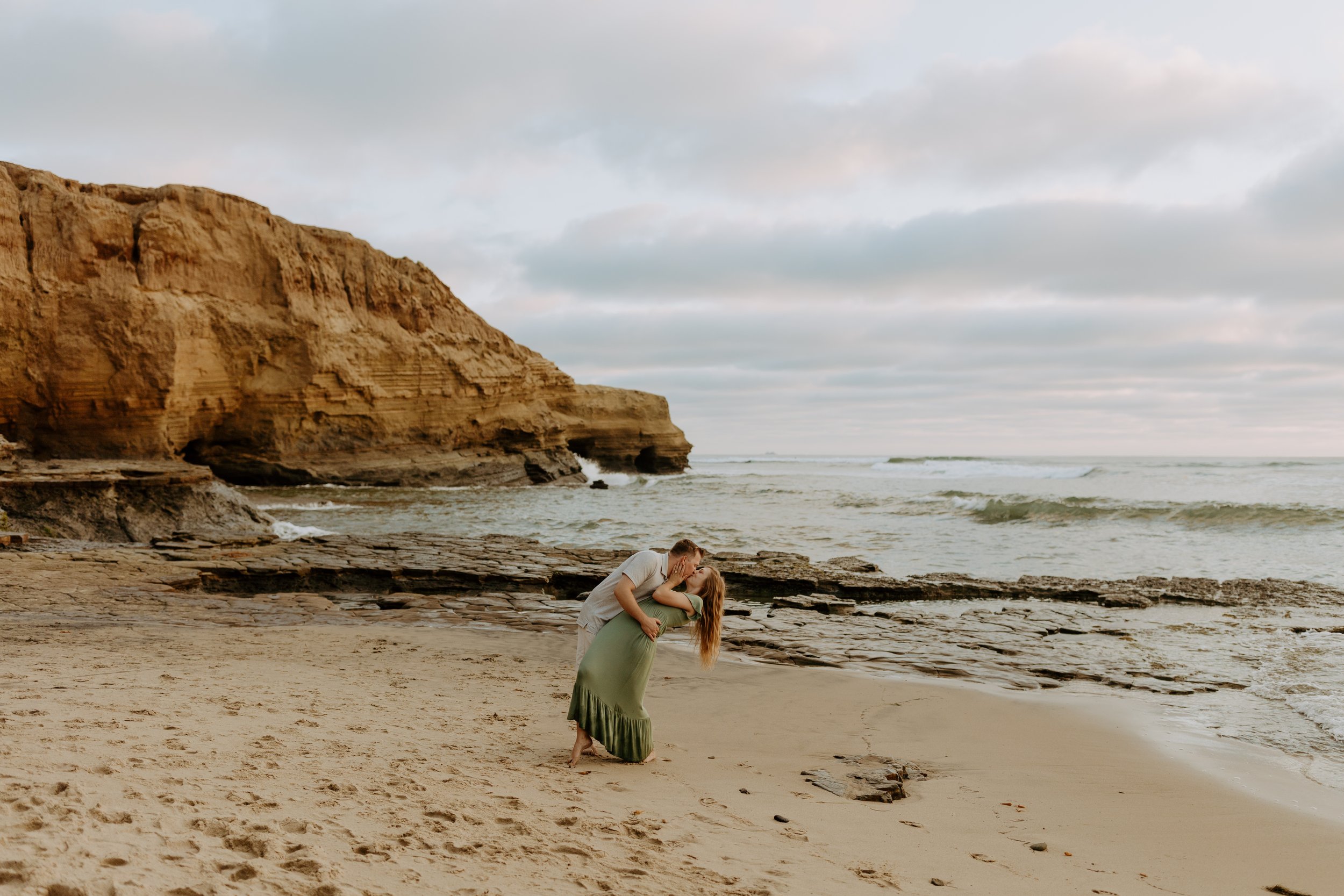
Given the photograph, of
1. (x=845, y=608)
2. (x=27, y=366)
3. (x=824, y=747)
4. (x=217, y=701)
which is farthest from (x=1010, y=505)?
(x=27, y=366)

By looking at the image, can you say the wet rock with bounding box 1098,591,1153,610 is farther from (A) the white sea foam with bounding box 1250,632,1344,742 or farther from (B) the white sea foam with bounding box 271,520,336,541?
(B) the white sea foam with bounding box 271,520,336,541

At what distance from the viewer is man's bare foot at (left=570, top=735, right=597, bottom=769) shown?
4.58 metres

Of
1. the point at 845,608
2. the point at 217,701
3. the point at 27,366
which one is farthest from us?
the point at 27,366

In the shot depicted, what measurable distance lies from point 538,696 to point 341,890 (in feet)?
12.3

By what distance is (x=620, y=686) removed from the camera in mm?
4672

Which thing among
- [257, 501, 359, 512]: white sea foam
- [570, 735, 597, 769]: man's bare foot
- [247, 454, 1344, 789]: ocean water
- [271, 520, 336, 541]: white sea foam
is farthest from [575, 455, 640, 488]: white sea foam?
[570, 735, 597, 769]: man's bare foot

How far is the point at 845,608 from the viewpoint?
35.2 ft

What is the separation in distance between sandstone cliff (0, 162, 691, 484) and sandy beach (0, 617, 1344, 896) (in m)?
27.0

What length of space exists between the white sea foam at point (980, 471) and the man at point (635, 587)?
4709 centimetres

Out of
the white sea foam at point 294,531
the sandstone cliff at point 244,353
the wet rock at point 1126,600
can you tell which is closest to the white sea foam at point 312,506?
the white sea foam at point 294,531

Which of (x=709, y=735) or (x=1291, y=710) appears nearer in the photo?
(x=709, y=735)

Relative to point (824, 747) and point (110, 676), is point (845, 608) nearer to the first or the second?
point (824, 747)

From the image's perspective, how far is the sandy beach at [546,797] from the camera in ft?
9.52

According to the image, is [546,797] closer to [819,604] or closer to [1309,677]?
[1309,677]
